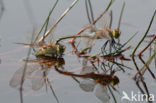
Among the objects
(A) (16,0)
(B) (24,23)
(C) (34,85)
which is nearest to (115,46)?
(C) (34,85)

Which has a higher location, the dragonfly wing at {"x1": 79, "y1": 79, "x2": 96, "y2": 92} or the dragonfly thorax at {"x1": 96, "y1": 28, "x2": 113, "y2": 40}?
the dragonfly thorax at {"x1": 96, "y1": 28, "x2": 113, "y2": 40}

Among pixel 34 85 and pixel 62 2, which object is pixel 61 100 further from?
pixel 62 2

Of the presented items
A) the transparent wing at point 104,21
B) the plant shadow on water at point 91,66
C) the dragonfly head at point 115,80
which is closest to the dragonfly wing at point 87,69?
the plant shadow on water at point 91,66

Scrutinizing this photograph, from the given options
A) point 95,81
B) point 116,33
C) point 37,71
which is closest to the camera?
point 95,81

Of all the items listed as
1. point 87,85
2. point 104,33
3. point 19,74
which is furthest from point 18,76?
point 104,33

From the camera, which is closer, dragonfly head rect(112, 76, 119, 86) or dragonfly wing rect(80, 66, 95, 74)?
dragonfly head rect(112, 76, 119, 86)

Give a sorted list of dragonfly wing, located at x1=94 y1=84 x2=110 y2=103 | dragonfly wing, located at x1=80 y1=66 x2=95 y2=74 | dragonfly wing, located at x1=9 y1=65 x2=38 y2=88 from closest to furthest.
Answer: dragonfly wing, located at x1=94 y1=84 x2=110 y2=103 → dragonfly wing, located at x1=9 y1=65 x2=38 y2=88 → dragonfly wing, located at x1=80 y1=66 x2=95 y2=74

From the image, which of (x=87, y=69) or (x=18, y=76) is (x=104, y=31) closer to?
(x=87, y=69)

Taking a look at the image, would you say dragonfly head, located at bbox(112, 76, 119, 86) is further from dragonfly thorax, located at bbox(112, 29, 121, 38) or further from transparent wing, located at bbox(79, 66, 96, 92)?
dragonfly thorax, located at bbox(112, 29, 121, 38)

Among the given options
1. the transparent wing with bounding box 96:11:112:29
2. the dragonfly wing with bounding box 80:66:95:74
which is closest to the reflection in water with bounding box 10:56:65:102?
the dragonfly wing with bounding box 80:66:95:74
